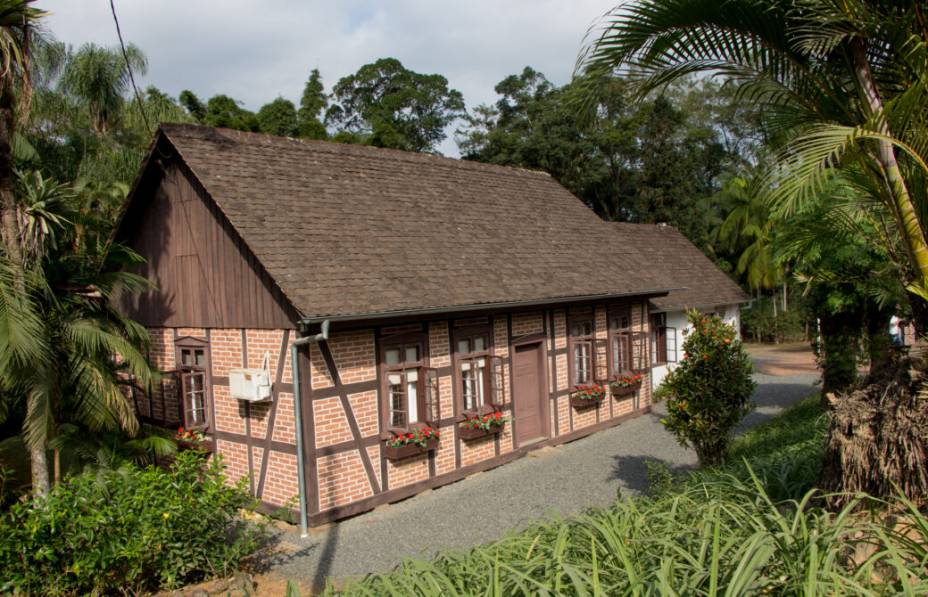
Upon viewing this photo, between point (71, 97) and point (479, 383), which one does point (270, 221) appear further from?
point (71, 97)

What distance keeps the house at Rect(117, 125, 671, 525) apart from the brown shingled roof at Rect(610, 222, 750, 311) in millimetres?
8017

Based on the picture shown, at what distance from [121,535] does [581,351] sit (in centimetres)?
913

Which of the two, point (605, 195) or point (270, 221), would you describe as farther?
point (605, 195)

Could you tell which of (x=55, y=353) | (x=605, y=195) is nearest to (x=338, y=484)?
(x=55, y=353)

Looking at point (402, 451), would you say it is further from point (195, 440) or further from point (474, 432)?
point (195, 440)

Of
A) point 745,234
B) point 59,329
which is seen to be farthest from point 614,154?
point 59,329

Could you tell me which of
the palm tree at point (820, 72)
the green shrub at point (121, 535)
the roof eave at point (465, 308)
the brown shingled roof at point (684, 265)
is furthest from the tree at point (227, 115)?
the palm tree at point (820, 72)

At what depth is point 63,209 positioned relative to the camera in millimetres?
A: 7941

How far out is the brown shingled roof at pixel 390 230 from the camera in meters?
9.55

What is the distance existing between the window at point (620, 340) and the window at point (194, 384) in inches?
310

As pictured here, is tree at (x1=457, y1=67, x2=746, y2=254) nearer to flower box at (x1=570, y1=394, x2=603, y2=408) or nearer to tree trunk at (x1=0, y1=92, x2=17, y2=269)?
flower box at (x1=570, y1=394, x2=603, y2=408)

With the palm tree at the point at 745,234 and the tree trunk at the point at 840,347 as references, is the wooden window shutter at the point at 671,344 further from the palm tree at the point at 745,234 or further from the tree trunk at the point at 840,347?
the palm tree at the point at 745,234

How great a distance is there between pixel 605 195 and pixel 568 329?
2702 centimetres

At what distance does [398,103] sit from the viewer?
4234 cm
